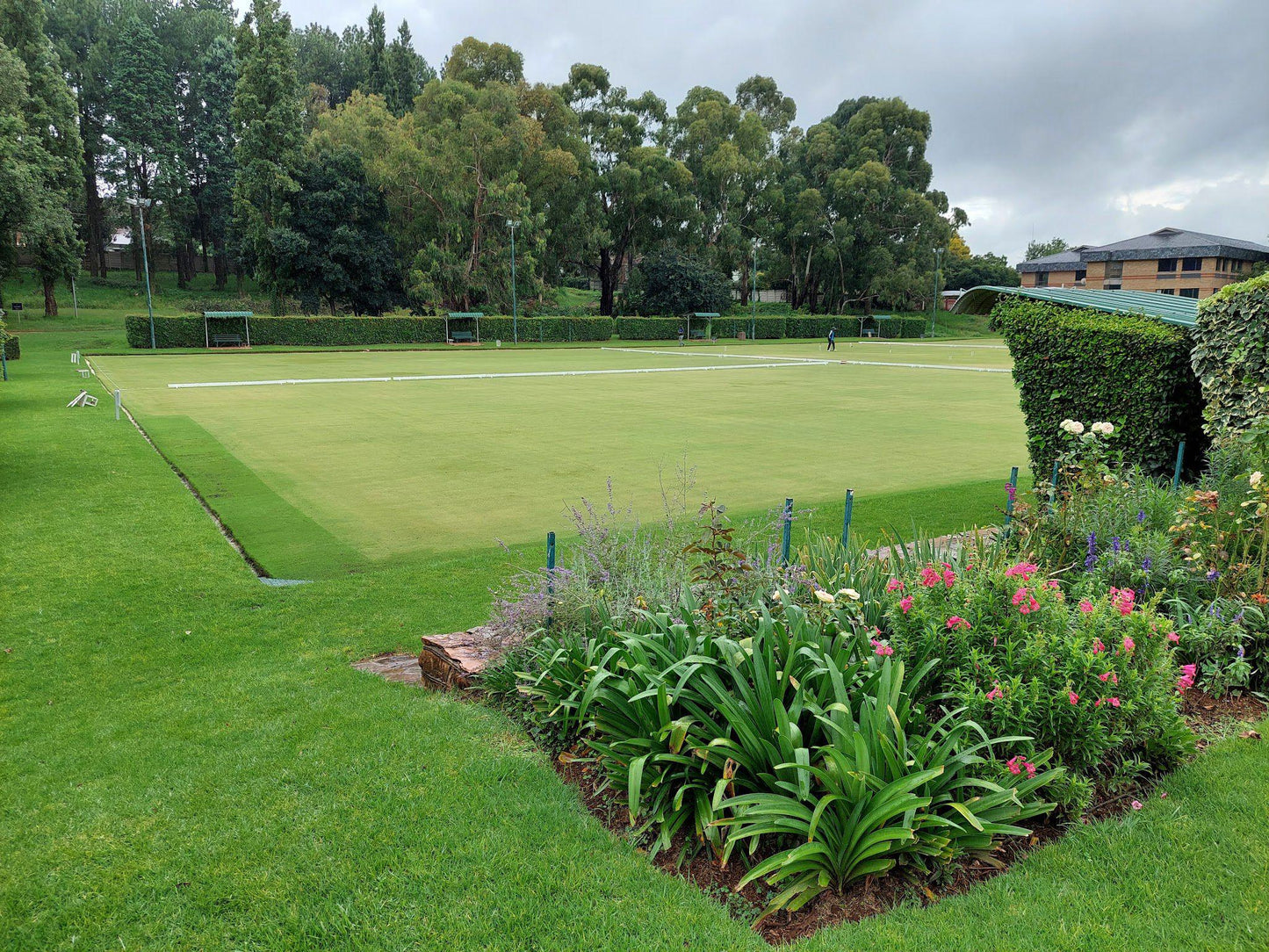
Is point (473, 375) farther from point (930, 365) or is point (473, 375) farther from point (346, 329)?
point (346, 329)

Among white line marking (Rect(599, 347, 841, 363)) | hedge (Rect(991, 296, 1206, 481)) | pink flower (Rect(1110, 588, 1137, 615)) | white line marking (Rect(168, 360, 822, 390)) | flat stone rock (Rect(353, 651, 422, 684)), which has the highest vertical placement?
hedge (Rect(991, 296, 1206, 481))

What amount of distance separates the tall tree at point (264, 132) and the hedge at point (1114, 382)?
56.8 meters

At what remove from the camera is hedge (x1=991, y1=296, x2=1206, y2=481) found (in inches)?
323

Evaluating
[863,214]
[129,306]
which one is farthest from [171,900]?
[863,214]

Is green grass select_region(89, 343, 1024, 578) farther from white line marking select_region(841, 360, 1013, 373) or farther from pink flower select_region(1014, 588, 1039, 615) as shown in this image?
white line marking select_region(841, 360, 1013, 373)

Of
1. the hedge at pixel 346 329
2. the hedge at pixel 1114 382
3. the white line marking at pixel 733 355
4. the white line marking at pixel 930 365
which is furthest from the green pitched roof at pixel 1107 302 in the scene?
the hedge at pixel 346 329

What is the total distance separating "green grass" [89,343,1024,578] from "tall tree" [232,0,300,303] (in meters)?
32.0

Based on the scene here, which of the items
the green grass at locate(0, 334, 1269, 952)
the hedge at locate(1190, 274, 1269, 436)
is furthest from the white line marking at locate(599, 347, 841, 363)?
the green grass at locate(0, 334, 1269, 952)

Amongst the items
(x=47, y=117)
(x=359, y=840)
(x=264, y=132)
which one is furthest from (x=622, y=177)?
(x=359, y=840)

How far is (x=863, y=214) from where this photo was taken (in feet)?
261

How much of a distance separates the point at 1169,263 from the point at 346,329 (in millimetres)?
73037

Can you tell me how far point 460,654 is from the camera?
16.3ft

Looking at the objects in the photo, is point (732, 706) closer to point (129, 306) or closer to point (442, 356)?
point (442, 356)

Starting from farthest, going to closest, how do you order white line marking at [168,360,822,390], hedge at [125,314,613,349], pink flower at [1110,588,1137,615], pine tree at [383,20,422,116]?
1. pine tree at [383,20,422,116]
2. hedge at [125,314,613,349]
3. white line marking at [168,360,822,390]
4. pink flower at [1110,588,1137,615]
